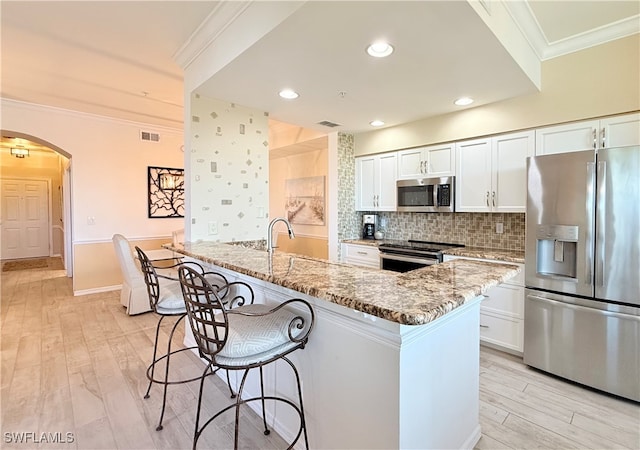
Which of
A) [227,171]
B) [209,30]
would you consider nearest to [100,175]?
[227,171]

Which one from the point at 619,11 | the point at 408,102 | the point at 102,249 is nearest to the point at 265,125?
the point at 408,102

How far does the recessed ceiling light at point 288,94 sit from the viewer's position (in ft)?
9.12

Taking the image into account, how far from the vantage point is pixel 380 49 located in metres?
2.02

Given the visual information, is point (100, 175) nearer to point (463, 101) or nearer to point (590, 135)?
point (463, 101)

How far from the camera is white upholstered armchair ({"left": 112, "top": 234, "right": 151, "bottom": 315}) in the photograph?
3.87 m

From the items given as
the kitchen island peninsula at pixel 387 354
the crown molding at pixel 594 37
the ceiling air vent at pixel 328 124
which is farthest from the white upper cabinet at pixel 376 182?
the kitchen island peninsula at pixel 387 354

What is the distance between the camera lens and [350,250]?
4.30m

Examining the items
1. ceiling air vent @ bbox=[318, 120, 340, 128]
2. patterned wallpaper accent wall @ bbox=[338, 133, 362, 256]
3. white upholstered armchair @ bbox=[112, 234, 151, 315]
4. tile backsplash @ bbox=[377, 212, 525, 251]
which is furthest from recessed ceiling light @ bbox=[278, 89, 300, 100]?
white upholstered armchair @ bbox=[112, 234, 151, 315]

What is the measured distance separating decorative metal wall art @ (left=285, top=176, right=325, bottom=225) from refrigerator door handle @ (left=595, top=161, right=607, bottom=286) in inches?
152

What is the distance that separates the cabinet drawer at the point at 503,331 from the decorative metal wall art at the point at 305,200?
10.5 feet

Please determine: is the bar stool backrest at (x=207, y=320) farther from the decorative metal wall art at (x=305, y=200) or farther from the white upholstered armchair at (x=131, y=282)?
the decorative metal wall art at (x=305, y=200)

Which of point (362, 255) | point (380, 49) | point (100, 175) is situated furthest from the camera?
point (100, 175)

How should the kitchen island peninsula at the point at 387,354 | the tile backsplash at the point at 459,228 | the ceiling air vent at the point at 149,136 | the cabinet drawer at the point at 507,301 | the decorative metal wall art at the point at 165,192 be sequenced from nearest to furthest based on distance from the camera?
the kitchen island peninsula at the point at 387,354 < the cabinet drawer at the point at 507,301 < the tile backsplash at the point at 459,228 < the ceiling air vent at the point at 149,136 < the decorative metal wall art at the point at 165,192

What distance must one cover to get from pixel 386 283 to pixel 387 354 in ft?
0.92
